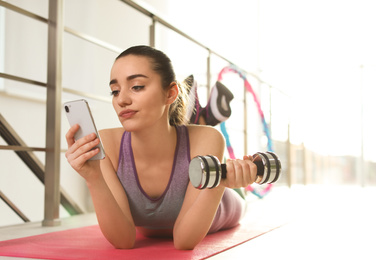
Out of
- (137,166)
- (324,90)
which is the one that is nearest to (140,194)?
(137,166)

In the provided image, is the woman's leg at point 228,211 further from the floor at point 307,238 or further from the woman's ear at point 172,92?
the woman's ear at point 172,92

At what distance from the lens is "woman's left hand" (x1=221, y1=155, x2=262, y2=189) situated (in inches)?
39.3

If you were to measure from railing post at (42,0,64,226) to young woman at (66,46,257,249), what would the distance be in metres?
0.62

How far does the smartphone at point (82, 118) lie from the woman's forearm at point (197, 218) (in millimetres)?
303

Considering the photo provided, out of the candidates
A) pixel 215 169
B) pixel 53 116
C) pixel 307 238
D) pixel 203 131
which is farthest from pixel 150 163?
pixel 53 116

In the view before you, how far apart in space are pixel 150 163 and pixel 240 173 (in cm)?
42

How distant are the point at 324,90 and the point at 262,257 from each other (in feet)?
19.8

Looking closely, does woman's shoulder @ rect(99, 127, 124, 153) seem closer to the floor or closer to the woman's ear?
the woman's ear

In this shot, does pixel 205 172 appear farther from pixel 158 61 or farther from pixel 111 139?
pixel 111 139

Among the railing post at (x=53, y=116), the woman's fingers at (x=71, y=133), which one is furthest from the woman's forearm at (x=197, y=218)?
the railing post at (x=53, y=116)

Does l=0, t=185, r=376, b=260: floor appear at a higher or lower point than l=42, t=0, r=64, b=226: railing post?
lower

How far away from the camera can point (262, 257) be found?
119 cm

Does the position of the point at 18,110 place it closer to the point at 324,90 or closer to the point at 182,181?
the point at 182,181

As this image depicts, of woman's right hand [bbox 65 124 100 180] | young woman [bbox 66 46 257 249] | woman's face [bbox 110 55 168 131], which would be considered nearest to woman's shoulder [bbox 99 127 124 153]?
young woman [bbox 66 46 257 249]
